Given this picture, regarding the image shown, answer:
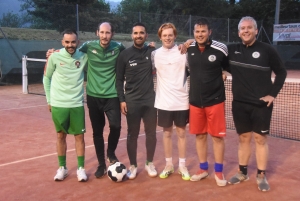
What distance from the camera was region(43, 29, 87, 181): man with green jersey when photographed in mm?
4324

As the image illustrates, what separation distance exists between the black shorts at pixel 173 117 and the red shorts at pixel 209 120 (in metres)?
0.10

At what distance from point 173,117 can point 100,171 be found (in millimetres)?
1090

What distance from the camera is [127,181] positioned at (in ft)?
14.6

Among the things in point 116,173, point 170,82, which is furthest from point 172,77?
point 116,173

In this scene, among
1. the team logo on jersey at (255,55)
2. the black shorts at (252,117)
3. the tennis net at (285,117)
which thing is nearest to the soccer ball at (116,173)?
the black shorts at (252,117)

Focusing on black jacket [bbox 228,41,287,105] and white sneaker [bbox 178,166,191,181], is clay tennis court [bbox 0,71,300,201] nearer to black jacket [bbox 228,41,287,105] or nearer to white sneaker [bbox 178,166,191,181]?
white sneaker [bbox 178,166,191,181]

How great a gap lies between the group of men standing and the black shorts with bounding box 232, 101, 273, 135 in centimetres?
1

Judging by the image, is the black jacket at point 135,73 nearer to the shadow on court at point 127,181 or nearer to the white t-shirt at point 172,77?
the white t-shirt at point 172,77

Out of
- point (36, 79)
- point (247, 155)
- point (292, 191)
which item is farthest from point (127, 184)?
point (36, 79)

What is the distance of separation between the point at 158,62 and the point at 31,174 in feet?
6.79

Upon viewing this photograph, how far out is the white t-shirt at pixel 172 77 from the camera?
4.30 meters

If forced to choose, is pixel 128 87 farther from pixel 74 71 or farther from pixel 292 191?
pixel 292 191

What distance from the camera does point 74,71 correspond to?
435 centimetres

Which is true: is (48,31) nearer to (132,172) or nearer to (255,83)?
(132,172)
